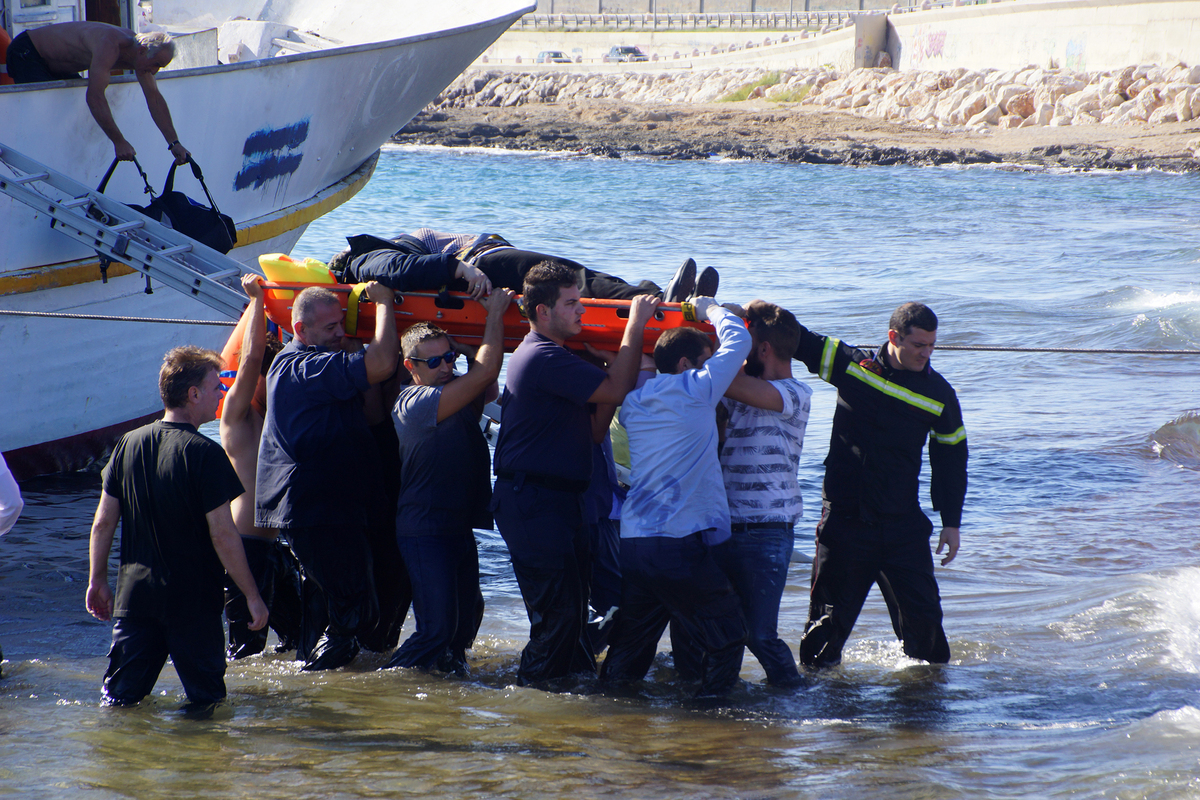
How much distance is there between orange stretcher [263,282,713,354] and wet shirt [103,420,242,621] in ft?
3.58

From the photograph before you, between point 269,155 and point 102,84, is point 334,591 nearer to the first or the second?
point 102,84

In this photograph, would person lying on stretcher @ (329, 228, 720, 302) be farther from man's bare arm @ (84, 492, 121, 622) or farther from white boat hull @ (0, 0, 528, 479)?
white boat hull @ (0, 0, 528, 479)

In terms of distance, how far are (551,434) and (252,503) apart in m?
1.45

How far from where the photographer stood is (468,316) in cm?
459

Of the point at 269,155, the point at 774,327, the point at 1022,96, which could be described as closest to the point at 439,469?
the point at 774,327

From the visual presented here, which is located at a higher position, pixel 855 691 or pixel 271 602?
pixel 271 602

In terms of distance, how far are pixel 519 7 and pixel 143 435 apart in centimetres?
747

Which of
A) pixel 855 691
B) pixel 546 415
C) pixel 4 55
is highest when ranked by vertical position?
pixel 4 55

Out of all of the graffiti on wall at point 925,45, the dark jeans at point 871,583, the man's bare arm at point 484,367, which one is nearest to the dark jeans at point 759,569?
the dark jeans at point 871,583

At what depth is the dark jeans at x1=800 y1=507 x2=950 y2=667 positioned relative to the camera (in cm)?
452

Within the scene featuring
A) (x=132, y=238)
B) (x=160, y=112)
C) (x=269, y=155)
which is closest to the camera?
(x=132, y=238)

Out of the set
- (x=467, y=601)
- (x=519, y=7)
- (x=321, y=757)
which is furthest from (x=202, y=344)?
(x=321, y=757)

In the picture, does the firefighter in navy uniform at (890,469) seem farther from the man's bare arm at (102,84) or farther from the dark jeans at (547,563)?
the man's bare arm at (102,84)

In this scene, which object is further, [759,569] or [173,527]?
[759,569]
